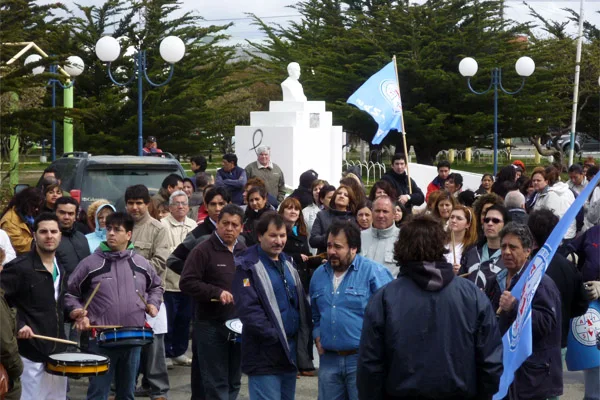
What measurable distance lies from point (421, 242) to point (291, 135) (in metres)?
19.3

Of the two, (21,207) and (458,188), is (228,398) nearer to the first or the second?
(21,207)

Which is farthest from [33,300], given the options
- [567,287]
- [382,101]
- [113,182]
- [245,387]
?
[382,101]

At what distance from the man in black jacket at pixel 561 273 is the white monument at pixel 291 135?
685 inches

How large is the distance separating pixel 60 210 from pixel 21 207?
79cm

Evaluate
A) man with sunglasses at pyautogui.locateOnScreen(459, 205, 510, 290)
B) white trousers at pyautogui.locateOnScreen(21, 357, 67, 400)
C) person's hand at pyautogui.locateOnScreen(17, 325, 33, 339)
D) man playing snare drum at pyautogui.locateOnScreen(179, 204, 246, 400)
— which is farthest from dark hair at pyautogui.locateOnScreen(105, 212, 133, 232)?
man with sunglasses at pyautogui.locateOnScreen(459, 205, 510, 290)

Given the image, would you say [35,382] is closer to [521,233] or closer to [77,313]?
[77,313]

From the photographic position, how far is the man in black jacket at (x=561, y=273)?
682 centimetres

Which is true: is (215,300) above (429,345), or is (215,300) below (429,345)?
below

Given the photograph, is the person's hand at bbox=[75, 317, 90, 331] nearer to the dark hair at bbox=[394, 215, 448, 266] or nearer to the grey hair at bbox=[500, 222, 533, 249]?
the grey hair at bbox=[500, 222, 533, 249]

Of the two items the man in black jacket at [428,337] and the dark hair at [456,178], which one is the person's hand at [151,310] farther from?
the dark hair at [456,178]

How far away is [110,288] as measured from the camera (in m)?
7.67

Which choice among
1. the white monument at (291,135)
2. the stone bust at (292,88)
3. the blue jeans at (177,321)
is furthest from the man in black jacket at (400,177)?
the stone bust at (292,88)

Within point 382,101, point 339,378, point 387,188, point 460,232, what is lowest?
point 339,378

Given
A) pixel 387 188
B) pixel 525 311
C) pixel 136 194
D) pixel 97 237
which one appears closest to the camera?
pixel 525 311
